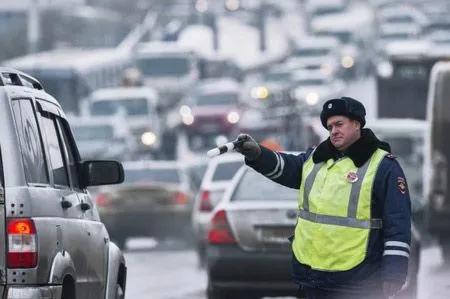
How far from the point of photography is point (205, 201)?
76.9ft

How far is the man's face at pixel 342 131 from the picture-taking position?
939 centimetres

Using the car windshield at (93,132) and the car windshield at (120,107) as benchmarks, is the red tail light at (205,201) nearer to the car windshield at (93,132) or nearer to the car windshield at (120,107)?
the car windshield at (93,132)

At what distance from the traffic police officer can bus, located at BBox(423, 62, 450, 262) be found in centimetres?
1385

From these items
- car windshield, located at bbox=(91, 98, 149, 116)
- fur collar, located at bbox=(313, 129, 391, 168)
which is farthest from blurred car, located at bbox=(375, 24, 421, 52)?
fur collar, located at bbox=(313, 129, 391, 168)

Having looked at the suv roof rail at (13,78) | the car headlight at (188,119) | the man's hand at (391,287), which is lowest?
the car headlight at (188,119)

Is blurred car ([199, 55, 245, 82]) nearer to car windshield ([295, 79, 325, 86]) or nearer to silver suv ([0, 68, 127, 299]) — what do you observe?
car windshield ([295, 79, 325, 86])

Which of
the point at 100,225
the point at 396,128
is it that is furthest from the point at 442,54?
the point at 100,225

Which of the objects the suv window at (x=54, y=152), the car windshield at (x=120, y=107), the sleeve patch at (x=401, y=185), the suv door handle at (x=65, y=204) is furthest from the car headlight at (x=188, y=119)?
the sleeve patch at (x=401, y=185)

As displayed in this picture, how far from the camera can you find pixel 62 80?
59.1 m

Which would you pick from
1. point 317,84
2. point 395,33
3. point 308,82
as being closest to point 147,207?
point 308,82

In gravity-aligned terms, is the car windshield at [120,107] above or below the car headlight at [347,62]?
above

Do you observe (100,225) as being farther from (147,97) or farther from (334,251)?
(147,97)

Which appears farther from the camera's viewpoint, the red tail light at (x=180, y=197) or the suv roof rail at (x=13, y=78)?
the red tail light at (x=180, y=197)

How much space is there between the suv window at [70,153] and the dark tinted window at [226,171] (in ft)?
44.9
